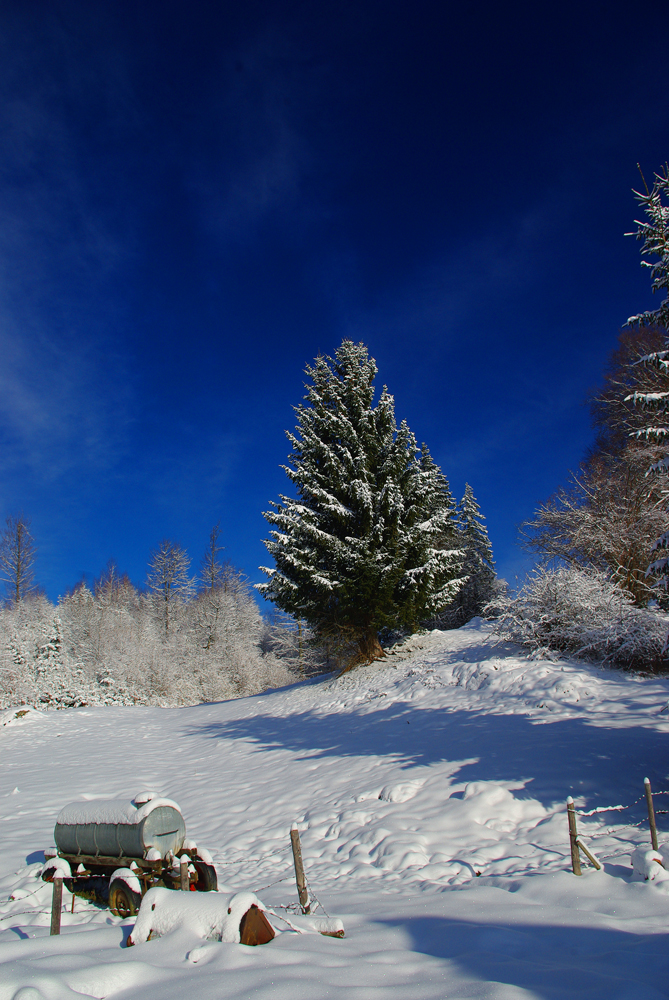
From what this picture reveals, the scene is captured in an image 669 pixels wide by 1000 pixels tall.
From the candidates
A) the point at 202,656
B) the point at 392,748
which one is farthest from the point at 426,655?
the point at 202,656

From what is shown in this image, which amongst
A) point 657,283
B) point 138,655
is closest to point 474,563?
point 138,655

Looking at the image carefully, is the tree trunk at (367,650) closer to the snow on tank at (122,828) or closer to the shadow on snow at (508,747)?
Result: the shadow on snow at (508,747)

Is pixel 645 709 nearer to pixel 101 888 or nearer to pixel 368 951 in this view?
pixel 368 951

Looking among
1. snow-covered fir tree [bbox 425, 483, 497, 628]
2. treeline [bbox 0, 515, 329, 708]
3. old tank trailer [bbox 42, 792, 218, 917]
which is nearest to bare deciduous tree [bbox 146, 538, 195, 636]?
treeline [bbox 0, 515, 329, 708]

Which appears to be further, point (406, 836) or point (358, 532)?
point (358, 532)

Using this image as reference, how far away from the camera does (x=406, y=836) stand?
7238 mm

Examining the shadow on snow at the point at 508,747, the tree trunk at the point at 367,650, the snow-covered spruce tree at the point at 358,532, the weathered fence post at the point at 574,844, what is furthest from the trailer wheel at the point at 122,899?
the tree trunk at the point at 367,650

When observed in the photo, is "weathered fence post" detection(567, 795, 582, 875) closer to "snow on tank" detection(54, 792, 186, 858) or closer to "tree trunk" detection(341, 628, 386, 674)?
"snow on tank" detection(54, 792, 186, 858)

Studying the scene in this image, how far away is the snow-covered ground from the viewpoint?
3508mm

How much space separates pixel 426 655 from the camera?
17.9m

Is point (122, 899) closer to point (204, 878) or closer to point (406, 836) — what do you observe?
point (204, 878)

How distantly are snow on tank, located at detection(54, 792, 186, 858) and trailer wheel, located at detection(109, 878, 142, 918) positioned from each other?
346 mm

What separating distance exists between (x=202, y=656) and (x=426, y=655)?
25.6 m

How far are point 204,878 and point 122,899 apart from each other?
89 cm
